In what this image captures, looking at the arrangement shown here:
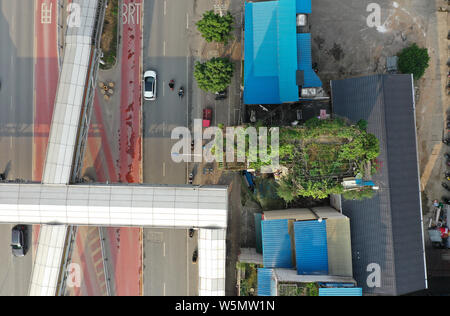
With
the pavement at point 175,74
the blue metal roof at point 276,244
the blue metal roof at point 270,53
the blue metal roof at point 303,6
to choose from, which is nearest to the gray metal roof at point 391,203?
the blue metal roof at point 276,244

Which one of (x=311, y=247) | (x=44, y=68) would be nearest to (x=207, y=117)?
(x=311, y=247)

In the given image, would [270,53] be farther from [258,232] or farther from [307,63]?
[258,232]

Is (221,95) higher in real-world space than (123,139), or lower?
higher

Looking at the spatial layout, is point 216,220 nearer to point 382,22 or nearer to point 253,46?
point 253,46

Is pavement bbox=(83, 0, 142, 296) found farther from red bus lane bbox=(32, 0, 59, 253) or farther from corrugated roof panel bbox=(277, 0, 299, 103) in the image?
corrugated roof panel bbox=(277, 0, 299, 103)

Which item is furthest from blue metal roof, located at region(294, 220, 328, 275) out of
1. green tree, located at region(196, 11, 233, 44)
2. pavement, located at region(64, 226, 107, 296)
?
pavement, located at region(64, 226, 107, 296)

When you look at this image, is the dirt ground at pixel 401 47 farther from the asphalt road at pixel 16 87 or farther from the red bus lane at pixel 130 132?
the asphalt road at pixel 16 87
